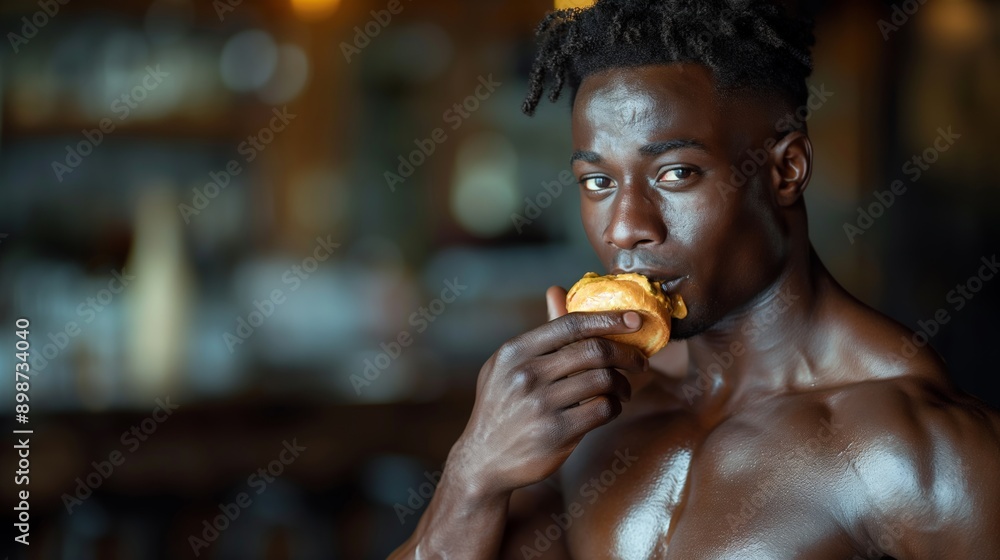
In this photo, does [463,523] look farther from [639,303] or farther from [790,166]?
[790,166]

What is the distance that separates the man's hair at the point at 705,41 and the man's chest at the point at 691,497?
0.62 m

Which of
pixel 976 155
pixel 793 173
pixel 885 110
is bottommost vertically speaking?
pixel 793 173

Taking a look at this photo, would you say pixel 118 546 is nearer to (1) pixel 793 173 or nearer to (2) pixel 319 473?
(2) pixel 319 473

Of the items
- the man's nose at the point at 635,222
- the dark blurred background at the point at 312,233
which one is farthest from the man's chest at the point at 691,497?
the dark blurred background at the point at 312,233

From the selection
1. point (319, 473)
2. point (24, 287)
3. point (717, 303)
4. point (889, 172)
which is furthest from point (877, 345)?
point (24, 287)

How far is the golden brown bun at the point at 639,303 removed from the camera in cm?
153

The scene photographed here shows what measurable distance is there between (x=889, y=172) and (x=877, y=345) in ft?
10.6

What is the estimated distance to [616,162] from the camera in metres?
1.62

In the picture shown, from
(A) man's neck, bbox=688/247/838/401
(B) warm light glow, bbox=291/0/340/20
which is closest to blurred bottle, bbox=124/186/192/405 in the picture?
(B) warm light glow, bbox=291/0/340/20

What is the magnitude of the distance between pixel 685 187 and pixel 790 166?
0.81 feet

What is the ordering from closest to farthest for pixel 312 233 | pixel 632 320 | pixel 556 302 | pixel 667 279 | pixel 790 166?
pixel 632 320 → pixel 667 279 → pixel 790 166 → pixel 556 302 → pixel 312 233

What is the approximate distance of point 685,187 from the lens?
158 cm

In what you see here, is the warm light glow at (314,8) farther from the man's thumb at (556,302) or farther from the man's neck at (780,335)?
the man's neck at (780,335)

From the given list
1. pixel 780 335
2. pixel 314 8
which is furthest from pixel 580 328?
pixel 314 8
